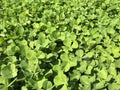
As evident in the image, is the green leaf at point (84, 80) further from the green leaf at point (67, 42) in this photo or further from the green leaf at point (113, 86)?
the green leaf at point (67, 42)

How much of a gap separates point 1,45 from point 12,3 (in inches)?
86.1

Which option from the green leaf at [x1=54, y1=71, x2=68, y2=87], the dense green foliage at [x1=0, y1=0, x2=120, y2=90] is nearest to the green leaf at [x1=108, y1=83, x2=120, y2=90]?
the dense green foliage at [x1=0, y1=0, x2=120, y2=90]

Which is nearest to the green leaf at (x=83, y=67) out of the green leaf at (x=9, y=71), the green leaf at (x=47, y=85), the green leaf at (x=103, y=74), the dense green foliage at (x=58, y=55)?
the dense green foliage at (x=58, y=55)

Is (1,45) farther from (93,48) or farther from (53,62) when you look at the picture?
(93,48)

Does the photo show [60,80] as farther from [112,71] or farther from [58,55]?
[58,55]

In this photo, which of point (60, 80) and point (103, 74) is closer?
point (60, 80)

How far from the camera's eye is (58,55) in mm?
2609

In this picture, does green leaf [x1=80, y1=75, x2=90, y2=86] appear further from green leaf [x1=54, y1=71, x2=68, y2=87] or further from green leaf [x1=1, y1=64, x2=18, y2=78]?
green leaf [x1=1, y1=64, x2=18, y2=78]

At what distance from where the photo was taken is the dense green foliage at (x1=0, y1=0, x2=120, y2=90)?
192 cm

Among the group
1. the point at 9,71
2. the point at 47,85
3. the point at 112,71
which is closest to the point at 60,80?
the point at 47,85

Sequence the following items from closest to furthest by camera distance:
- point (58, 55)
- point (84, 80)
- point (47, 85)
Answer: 1. point (47, 85)
2. point (84, 80)
3. point (58, 55)

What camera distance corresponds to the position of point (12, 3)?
4.67 metres

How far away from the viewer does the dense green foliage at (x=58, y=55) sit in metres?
1.92

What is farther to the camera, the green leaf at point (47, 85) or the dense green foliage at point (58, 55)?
the dense green foliage at point (58, 55)
